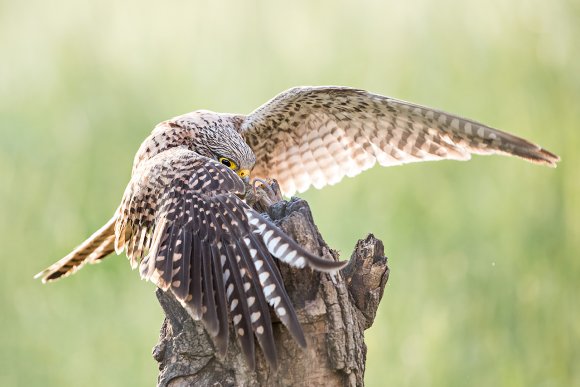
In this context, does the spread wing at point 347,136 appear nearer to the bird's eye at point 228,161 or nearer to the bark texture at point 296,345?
the bird's eye at point 228,161

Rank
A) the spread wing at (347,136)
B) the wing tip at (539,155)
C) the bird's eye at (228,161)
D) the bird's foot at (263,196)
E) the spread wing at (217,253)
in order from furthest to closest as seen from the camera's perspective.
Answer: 1. the bird's eye at (228,161)
2. the spread wing at (347,136)
3. the wing tip at (539,155)
4. the bird's foot at (263,196)
5. the spread wing at (217,253)

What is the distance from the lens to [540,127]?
7512 mm

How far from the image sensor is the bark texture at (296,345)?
3322mm

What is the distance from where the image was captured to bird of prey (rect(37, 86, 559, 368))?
3307 mm

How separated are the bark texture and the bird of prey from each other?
0.36 feet

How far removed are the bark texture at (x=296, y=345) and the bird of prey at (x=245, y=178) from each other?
110 millimetres

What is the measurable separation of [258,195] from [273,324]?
810 millimetres

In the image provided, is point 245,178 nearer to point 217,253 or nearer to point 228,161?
point 228,161

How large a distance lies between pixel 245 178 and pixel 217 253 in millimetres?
1006

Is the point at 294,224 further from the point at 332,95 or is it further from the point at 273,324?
the point at 332,95

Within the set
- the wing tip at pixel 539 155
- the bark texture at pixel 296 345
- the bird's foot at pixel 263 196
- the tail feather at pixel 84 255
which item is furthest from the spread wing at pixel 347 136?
the bark texture at pixel 296 345

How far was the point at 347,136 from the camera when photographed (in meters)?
5.05

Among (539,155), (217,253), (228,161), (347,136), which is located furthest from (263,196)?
(539,155)

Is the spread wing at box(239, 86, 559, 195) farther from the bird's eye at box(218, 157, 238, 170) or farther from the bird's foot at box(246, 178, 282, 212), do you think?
the bird's foot at box(246, 178, 282, 212)
